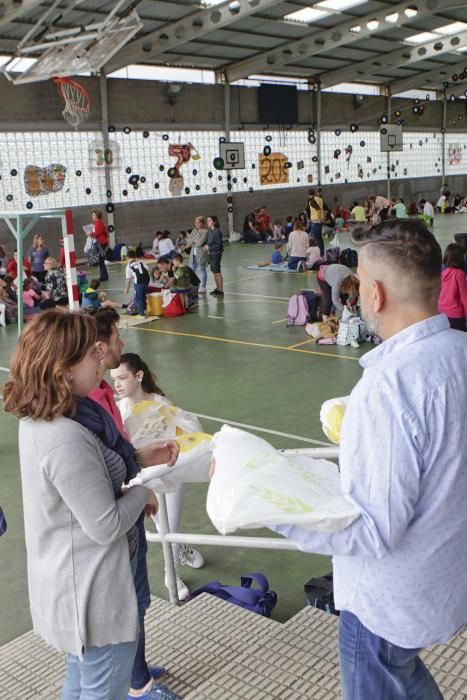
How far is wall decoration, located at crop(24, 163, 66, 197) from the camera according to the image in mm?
21312

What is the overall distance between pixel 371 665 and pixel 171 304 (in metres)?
12.3

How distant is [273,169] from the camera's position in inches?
1168

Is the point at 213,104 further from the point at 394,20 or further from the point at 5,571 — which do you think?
the point at 5,571

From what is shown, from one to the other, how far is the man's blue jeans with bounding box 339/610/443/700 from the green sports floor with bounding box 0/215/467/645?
2.36 metres

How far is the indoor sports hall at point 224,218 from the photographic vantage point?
317 cm

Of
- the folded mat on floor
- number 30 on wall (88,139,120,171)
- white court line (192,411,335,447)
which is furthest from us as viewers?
number 30 on wall (88,139,120,171)

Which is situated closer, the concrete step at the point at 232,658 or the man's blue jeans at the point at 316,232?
the concrete step at the point at 232,658

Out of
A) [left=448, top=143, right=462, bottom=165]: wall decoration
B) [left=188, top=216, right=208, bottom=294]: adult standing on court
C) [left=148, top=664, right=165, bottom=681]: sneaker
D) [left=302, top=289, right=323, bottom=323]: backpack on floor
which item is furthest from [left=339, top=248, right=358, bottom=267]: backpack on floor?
[left=448, top=143, right=462, bottom=165]: wall decoration

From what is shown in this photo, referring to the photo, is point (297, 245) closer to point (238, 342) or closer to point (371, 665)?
point (238, 342)

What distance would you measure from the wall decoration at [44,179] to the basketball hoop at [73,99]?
5.55 ft

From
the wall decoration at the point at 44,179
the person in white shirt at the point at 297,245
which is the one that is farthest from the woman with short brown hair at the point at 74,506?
the wall decoration at the point at 44,179

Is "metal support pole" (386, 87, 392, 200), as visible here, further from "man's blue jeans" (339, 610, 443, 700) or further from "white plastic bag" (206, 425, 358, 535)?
"man's blue jeans" (339, 610, 443, 700)

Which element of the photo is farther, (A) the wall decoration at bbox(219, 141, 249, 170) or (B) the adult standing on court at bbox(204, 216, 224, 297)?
(A) the wall decoration at bbox(219, 141, 249, 170)

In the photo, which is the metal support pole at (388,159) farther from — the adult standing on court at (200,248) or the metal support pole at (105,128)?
the adult standing on court at (200,248)
